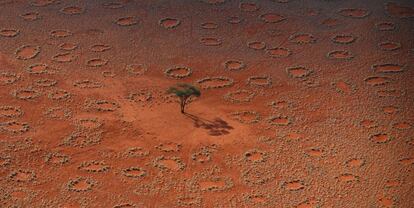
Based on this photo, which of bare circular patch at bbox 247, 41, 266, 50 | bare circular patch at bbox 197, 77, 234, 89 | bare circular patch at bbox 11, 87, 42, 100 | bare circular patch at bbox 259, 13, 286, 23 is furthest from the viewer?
bare circular patch at bbox 259, 13, 286, 23

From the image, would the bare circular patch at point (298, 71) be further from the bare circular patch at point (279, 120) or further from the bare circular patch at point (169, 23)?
the bare circular patch at point (169, 23)

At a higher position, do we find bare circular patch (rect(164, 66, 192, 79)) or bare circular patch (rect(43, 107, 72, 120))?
bare circular patch (rect(164, 66, 192, 79))

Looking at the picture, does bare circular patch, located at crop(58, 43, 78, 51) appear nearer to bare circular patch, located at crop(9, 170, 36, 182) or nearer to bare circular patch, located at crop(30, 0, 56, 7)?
bare circular patch, located at crop(30, 0, 56, 7)

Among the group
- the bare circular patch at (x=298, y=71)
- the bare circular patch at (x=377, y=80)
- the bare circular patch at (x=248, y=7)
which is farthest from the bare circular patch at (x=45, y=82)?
the bare circular patch at (x=377, y=80)

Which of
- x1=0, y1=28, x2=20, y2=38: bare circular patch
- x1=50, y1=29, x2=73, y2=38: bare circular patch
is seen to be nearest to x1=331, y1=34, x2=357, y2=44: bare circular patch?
x1=50, y1=29, x2=73, y2=38: bare circular patch

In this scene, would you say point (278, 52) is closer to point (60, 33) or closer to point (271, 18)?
point (271, 18)

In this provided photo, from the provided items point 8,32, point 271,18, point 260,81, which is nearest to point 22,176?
point 260,81
